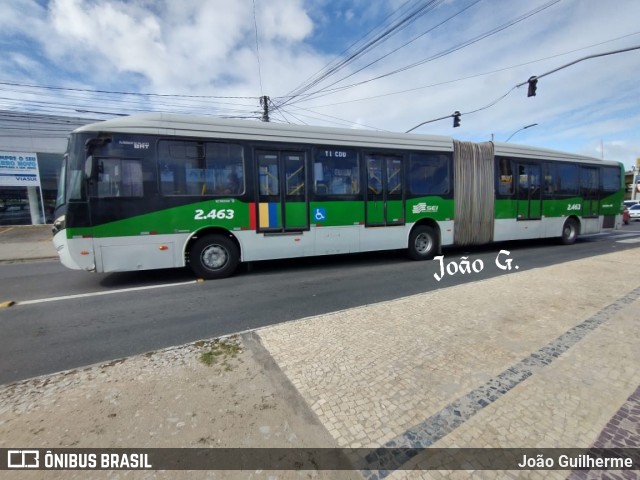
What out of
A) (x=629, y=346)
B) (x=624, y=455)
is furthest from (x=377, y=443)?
(x=629, y=346)

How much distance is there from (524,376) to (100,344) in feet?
15.1

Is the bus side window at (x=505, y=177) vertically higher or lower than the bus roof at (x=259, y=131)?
lower

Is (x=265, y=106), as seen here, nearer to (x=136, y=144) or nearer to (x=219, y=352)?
(x=136, y=144)

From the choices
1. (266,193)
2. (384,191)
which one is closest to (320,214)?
(266,193)

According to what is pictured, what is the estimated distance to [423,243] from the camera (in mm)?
8727

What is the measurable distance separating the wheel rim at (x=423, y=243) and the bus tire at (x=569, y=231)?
6045 mm

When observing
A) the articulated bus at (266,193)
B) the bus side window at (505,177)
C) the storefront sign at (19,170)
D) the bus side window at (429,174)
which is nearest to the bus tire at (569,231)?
the articulated bus at (266,193)

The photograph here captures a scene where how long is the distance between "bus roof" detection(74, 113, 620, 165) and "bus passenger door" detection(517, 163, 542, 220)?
4.74 ft

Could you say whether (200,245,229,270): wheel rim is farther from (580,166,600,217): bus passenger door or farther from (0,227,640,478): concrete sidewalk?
(580,166,600,217): bus passenger door

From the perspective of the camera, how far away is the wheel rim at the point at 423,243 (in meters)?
8.63

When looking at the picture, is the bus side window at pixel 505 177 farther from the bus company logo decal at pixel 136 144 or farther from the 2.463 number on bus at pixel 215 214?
the bus company logo decal at pixel 136 144

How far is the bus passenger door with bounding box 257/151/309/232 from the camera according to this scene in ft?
22.8

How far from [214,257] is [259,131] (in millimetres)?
2920

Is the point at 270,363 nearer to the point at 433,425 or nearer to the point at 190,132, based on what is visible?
the point at 433,425
